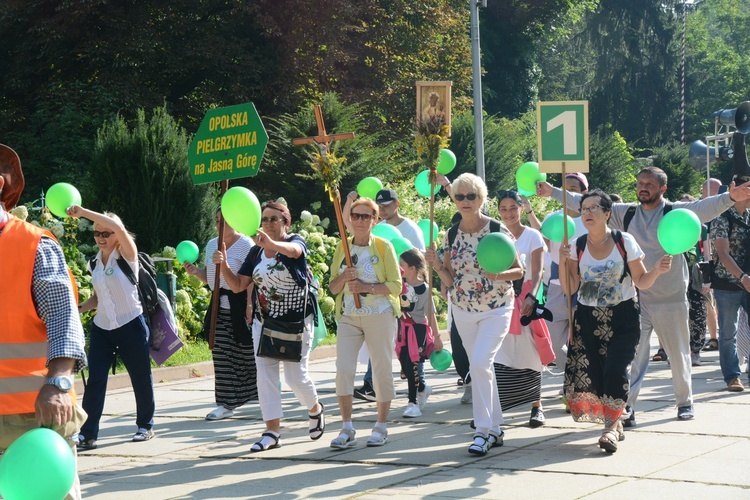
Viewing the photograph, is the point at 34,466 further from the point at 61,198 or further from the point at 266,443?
the point at 61,198

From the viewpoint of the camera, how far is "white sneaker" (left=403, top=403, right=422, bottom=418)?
32.3 ft

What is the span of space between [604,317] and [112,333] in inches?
152

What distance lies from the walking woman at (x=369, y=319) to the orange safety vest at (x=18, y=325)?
160 inches

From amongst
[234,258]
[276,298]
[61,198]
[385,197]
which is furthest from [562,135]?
[61,198]

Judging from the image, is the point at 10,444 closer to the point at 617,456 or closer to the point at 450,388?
the point at 617,456

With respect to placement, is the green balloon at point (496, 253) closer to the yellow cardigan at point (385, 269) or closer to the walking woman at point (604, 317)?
the walking woman at point (604, 317)

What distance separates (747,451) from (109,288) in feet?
16.0

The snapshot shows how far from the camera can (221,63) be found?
27531 mm

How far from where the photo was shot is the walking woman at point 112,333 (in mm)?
8930

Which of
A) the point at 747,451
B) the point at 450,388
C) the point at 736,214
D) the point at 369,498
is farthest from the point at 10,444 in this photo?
the point at 736,214

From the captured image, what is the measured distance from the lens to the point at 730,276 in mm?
11383

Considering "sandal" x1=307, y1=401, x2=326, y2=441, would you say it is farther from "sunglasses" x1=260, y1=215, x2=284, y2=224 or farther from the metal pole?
the metal pole

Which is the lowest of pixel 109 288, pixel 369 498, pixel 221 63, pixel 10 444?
pixel 369 498

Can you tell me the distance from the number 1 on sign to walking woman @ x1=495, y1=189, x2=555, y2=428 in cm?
94
